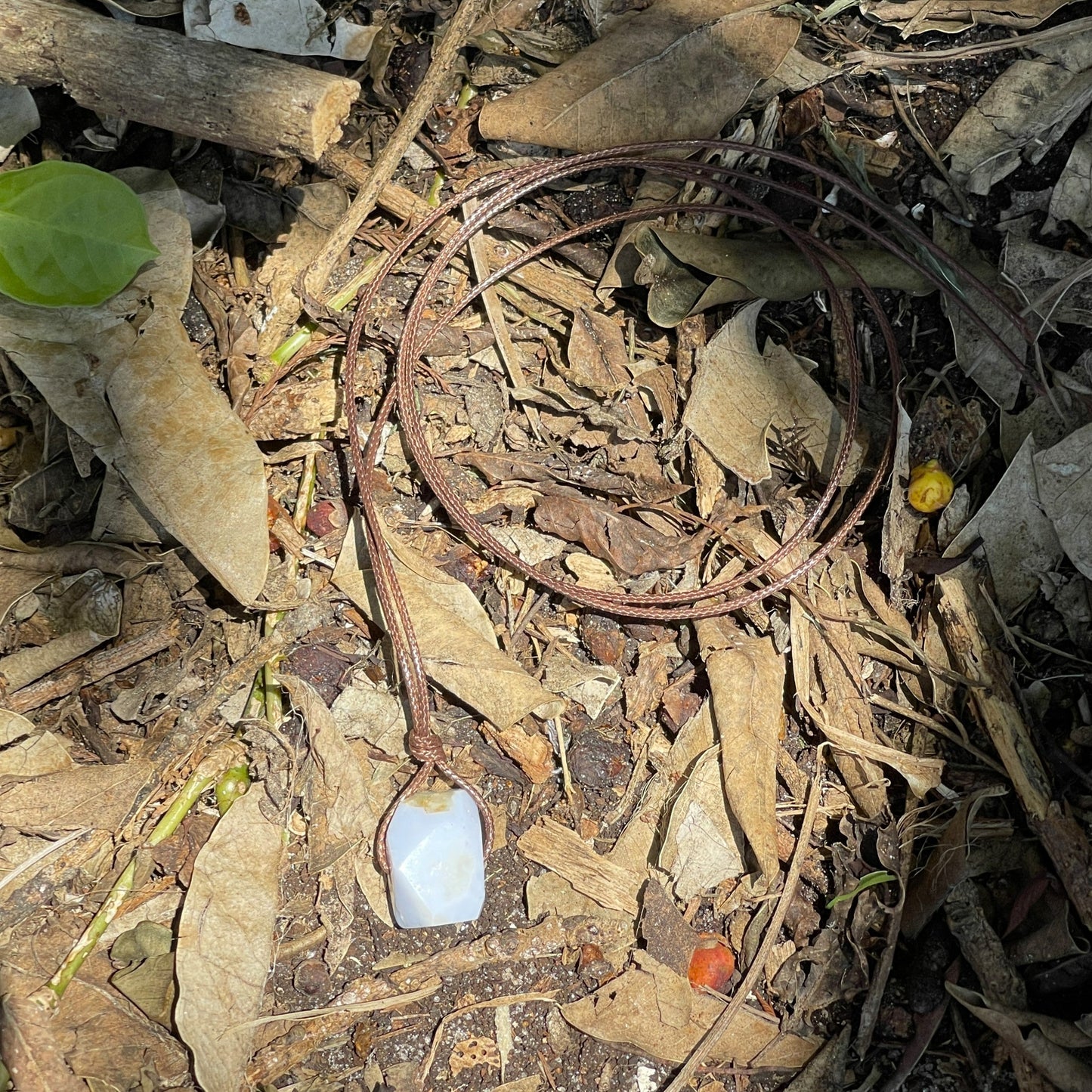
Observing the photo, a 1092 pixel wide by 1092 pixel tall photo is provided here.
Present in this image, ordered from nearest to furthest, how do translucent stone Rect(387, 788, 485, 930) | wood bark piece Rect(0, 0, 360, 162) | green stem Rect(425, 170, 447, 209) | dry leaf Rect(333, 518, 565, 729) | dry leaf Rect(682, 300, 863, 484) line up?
1. wood bark piece Rect(0, 0, 360, 162)
2. translucent stone Rect(387, 788, 485, 930)
3. dry leaf Rect(333, 518, 565, 729)
4. dry leaf Rect(682, 300, 863, 484)
5. green stem Rect(425, 170, 447, 209)

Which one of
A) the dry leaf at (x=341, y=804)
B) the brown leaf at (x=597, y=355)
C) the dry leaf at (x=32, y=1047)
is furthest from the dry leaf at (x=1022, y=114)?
the dry leaf at (x=32, y=1047)

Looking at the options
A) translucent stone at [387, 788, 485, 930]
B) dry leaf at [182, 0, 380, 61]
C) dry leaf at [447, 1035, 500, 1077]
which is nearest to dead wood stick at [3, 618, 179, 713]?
translucent stone at [387, 788, 485, 930]

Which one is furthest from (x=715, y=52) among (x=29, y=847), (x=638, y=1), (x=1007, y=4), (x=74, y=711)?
(x=29, y=847)

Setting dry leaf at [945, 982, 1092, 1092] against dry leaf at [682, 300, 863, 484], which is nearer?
dry leaf at [945, 982, 1092, 1092]

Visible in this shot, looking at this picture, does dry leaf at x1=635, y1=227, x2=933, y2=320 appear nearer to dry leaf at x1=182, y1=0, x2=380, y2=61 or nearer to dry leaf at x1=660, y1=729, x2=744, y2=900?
dry leaf at x1=182, y1=0, x2=380, y2=61

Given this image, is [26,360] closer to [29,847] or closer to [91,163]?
[91,163]

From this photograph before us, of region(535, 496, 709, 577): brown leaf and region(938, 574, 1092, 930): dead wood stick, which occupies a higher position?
region(938, 574, 1092, 930): dead wood stick

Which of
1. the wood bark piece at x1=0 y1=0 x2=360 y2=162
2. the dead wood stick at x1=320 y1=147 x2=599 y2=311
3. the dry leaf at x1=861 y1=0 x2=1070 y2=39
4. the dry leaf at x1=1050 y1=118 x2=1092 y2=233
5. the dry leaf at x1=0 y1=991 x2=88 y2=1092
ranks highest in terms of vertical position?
the dry leaf at x1=861 y1=0 x2=1070 y2=39

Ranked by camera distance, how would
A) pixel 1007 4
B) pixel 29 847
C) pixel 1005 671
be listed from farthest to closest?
pixel 1007 4 → pixel 1005 671 → pixel 29 847
